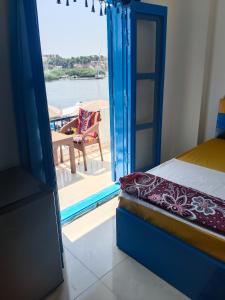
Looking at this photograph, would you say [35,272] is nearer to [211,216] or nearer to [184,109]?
[211,216]

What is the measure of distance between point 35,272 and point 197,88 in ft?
8.87

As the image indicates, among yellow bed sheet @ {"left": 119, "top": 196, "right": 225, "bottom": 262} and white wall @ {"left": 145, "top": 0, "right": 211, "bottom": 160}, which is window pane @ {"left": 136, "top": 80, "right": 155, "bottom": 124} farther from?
yellow bed sheet @ {"left": 119, "top": 196, "right": 225, "bottom": 262}

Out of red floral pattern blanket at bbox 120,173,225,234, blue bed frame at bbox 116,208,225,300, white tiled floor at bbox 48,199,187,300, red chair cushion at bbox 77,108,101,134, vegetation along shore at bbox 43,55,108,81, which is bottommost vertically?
white tiled floor at bbox 48,199,187,300

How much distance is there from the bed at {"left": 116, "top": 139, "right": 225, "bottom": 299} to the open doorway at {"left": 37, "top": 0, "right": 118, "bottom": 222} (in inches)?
33.9

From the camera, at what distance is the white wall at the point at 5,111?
4.71 feet

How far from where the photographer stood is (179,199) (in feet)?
5.47

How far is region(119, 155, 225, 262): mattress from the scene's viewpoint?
1400 mm

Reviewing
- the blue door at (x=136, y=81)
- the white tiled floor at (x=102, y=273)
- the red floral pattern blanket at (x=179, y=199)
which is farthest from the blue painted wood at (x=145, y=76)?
the white tiled floor at (x=102, y=273)

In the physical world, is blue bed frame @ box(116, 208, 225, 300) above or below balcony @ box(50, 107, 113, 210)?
above

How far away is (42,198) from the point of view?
1.38 metres

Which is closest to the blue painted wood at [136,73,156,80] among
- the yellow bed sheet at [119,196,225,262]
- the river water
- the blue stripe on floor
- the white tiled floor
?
the river water

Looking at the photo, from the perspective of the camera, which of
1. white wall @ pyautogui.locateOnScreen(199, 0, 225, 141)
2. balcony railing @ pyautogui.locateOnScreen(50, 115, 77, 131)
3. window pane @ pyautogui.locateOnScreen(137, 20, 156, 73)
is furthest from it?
balcony railing @ pyautogui.locateOnScreen(50, 115, 77, 131)

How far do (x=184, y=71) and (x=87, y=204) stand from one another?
82.9 inches

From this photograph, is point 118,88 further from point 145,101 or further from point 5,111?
point 5,111
